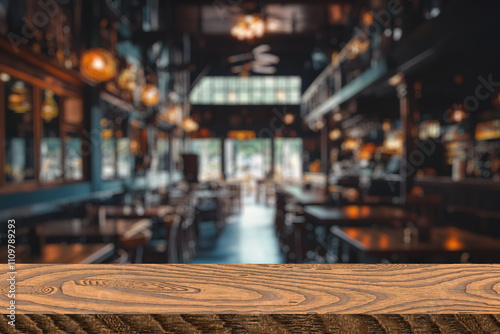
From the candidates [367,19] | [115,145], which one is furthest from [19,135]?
[367,19]

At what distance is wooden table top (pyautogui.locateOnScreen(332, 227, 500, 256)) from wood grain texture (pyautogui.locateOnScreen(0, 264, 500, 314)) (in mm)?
1997

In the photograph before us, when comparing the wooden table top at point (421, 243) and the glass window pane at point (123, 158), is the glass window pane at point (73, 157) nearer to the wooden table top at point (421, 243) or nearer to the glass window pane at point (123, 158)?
the glass window pane at point (123, 158)

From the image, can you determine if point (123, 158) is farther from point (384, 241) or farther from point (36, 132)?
point (384, 241)

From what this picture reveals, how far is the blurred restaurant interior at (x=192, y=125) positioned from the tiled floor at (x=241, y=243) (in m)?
0.05

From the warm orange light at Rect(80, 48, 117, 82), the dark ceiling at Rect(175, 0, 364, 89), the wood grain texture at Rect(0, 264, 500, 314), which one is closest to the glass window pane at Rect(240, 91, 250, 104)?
the dark ceiling at Rect(175, 0, 364, 89)

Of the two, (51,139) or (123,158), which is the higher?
(51,139)

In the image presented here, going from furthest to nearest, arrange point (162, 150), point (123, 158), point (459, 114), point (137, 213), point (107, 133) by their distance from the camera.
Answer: point (162, 150) → point (123, 158) → point (459, 114) → point (107, 133) → point (137, 213)

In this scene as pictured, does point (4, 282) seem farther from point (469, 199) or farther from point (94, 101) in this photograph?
point (469, 199)

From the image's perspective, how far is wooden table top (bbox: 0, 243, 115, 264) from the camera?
233 cm

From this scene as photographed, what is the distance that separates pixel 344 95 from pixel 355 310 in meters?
9.63

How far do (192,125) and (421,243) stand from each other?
354 inches

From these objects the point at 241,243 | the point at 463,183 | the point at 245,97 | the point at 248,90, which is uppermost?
the point at 248,90

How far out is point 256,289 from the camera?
2.21 feet

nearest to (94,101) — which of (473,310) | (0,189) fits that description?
(0,189)
